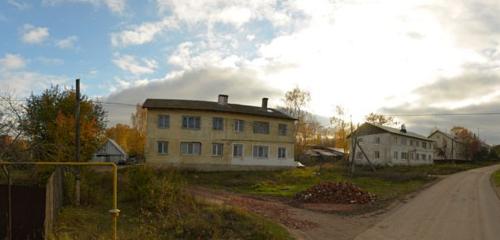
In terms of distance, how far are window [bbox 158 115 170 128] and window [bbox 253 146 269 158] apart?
917 centimetres

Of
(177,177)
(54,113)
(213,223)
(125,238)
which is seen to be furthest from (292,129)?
(125,238)

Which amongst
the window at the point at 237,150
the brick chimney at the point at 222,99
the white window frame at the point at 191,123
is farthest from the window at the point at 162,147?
the brick chimney at the point at 222,99

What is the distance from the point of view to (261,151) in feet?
145

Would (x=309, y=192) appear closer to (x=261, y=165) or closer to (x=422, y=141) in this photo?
(x=261, y=165)

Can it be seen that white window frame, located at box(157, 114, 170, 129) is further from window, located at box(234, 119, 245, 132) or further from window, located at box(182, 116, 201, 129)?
window, located at box(234, 119, 245, 132)

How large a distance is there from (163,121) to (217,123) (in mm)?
5179

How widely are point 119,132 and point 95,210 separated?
3084 inches

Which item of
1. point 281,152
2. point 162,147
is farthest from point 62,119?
point 281,152

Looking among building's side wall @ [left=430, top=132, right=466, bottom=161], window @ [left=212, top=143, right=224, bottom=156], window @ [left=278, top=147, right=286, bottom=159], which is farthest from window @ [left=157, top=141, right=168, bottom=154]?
building's side wall @ [left=430, top=132, right=466, bottom=161]

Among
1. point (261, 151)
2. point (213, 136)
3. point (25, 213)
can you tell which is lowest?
point (25, 213)

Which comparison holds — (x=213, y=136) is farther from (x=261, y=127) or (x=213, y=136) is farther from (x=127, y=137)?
(x=127, y=137)

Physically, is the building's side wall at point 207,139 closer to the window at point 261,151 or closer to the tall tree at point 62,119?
the window at point 261,151

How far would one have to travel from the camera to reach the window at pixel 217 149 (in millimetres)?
41419

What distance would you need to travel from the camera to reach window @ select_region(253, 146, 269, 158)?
43.7 m
